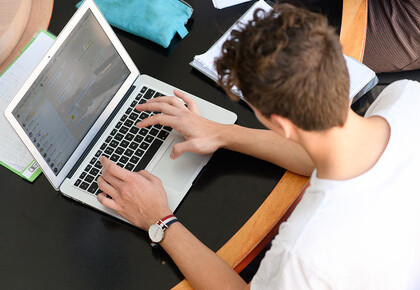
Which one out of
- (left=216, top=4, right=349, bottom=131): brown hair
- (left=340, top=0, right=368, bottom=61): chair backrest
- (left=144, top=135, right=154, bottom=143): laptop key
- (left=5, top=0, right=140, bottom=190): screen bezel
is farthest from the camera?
(left=340, top=0, right=368, bottom=61): chair backrest

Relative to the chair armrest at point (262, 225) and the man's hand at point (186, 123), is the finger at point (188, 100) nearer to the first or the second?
the man's hand at point (186, 123)

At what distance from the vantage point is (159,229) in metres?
1.05

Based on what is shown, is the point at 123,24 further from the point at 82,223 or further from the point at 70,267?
the point at 70,267

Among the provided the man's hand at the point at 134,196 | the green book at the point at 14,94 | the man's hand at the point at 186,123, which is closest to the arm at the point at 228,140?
the man's hand at the point at 186,123

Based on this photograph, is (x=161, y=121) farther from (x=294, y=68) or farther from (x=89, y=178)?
(x=294, y=68)

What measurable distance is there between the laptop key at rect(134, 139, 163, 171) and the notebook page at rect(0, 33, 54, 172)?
0.28 m

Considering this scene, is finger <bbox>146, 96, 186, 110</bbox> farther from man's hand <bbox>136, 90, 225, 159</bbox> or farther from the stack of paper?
the stack of paper

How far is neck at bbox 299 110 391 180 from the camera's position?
85cm

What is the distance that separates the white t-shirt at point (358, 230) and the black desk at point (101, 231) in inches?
9.3

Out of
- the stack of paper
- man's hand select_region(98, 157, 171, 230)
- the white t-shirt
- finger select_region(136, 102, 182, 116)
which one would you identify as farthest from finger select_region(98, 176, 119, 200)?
the stack of paper

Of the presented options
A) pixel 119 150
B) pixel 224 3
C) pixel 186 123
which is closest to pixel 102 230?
pixel 119 150

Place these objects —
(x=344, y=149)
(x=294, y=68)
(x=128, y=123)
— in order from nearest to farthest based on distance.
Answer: (x=294, y=68) < (x=344, y=149) < (x=128, y=123)

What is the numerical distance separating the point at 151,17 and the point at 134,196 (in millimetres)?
544

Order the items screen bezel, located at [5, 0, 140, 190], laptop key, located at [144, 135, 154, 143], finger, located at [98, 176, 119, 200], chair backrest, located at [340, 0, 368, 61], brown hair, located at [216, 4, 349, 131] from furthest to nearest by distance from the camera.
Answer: chair backrest, located at [340, 0, 368, 61]
laptop key, located at [144, 135, 154, 143]
finger, located at [98, 176, 119, 200]
screen bezel, located at [5, 0, 140, 190]
brown hair, located at [216, 4, 349, 131]
